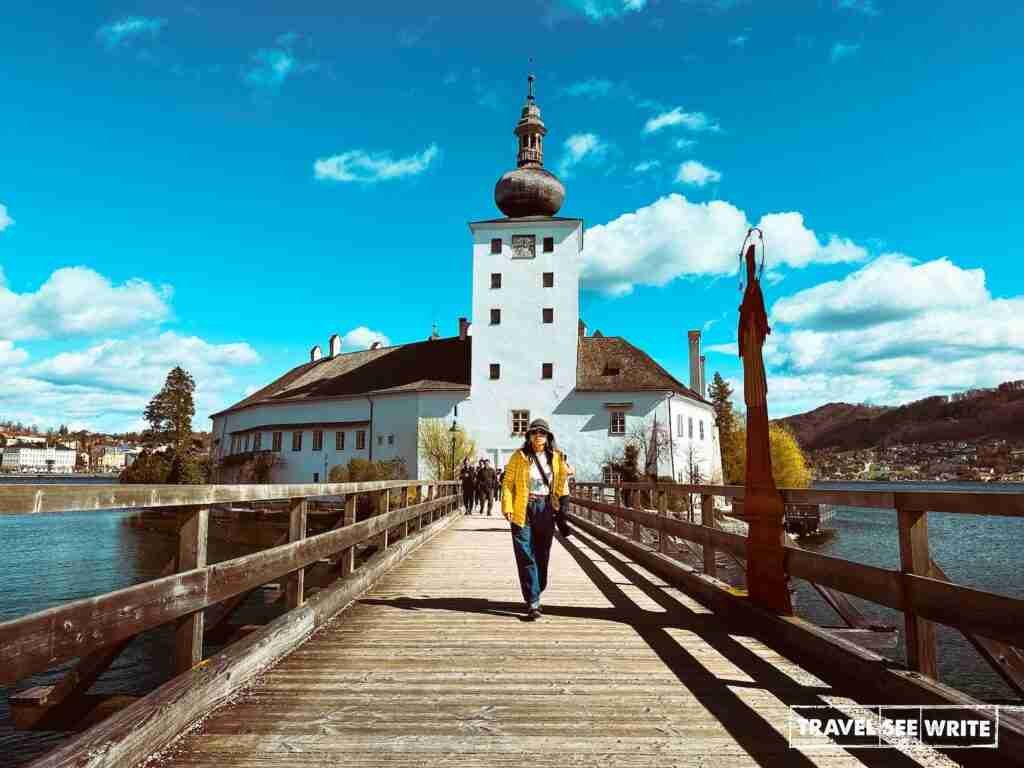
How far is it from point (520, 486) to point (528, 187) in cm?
4332

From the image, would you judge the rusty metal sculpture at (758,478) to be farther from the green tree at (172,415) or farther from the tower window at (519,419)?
the green tree at (172,415)

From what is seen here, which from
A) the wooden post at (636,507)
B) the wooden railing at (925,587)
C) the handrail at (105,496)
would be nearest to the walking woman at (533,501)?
the wooden railing at (925,587)

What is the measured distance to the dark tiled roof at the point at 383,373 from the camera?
50.5 meters

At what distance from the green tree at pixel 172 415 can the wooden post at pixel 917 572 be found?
215ft

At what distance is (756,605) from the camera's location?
573 cm

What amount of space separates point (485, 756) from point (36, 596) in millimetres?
17973

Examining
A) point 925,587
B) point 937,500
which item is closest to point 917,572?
point 925,587

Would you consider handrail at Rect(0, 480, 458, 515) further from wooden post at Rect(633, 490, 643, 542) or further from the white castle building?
the white castle building

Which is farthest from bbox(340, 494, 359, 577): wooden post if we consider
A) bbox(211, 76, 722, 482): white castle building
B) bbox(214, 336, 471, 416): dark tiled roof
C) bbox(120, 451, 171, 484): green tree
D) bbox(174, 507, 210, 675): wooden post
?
bbox(120, 451, 171, 484): green tree

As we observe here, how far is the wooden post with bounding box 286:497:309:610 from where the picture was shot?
209 inches

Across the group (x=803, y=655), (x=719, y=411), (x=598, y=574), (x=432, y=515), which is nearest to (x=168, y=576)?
(x=803, y=655)

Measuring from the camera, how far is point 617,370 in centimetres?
4759

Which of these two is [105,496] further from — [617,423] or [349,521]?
[617,423]

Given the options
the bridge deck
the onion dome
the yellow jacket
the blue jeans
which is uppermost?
the onion dome
